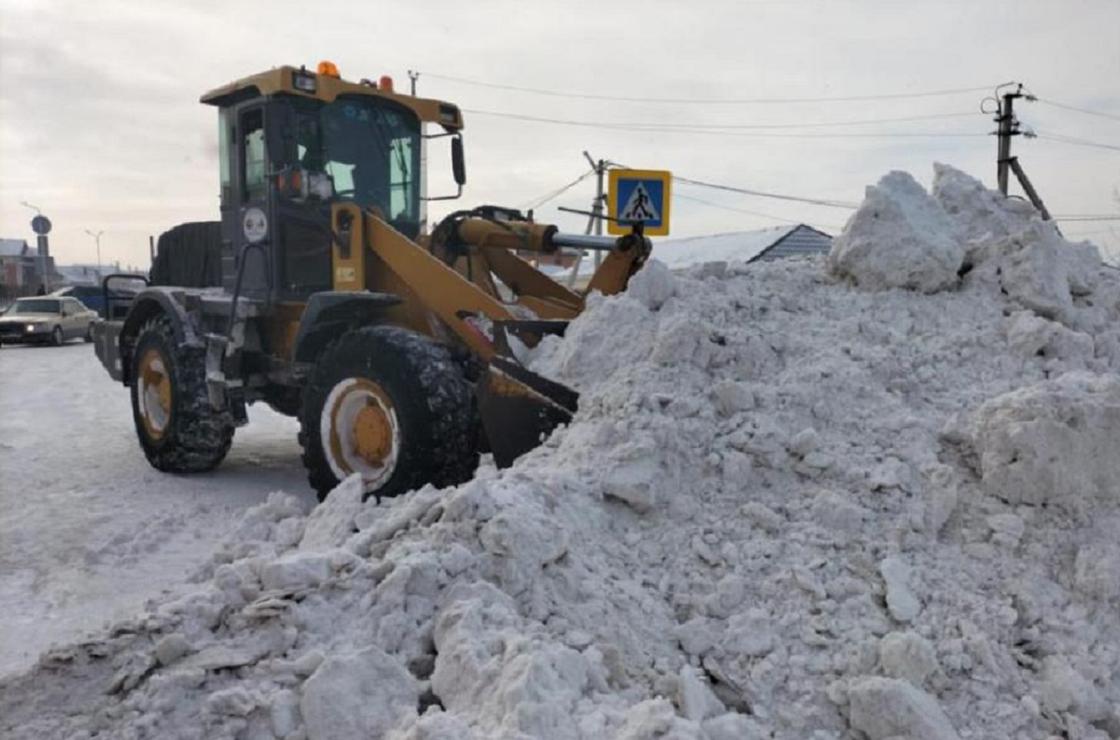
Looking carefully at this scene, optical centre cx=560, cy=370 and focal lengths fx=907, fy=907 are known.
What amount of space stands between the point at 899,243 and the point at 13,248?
228 feet

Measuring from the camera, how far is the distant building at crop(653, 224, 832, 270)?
2341 centimetres

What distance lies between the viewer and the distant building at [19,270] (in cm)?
5017

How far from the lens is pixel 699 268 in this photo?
5.55 m

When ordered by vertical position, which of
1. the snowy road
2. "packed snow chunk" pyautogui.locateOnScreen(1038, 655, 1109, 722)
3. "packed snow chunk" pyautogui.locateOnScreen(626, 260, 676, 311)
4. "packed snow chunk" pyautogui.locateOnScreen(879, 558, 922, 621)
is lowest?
the snowy road

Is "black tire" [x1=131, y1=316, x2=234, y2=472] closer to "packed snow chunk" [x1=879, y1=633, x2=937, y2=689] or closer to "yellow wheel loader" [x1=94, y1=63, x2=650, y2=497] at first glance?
"yellow wheel loader" [x1=94, y1=63, x2=650, y2=497]

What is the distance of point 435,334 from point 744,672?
133 inches

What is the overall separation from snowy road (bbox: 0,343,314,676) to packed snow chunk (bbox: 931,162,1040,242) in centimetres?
472

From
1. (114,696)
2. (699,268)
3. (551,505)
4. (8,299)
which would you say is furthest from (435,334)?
(8,299)

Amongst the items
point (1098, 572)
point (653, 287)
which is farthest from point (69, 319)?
point (1098, 572)

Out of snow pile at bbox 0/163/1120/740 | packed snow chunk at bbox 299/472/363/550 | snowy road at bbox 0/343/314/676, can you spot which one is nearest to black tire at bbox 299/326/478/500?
snow pile at bbox 0/163/1120/740

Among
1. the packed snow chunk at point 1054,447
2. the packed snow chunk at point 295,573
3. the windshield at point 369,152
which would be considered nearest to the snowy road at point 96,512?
the packed snow chunk at point 295,573

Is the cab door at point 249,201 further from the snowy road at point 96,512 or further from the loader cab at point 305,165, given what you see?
the snowy road at point 96,512

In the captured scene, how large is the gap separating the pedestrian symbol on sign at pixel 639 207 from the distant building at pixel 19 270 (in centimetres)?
4600

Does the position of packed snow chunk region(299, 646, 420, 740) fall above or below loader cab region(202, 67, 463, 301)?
below
